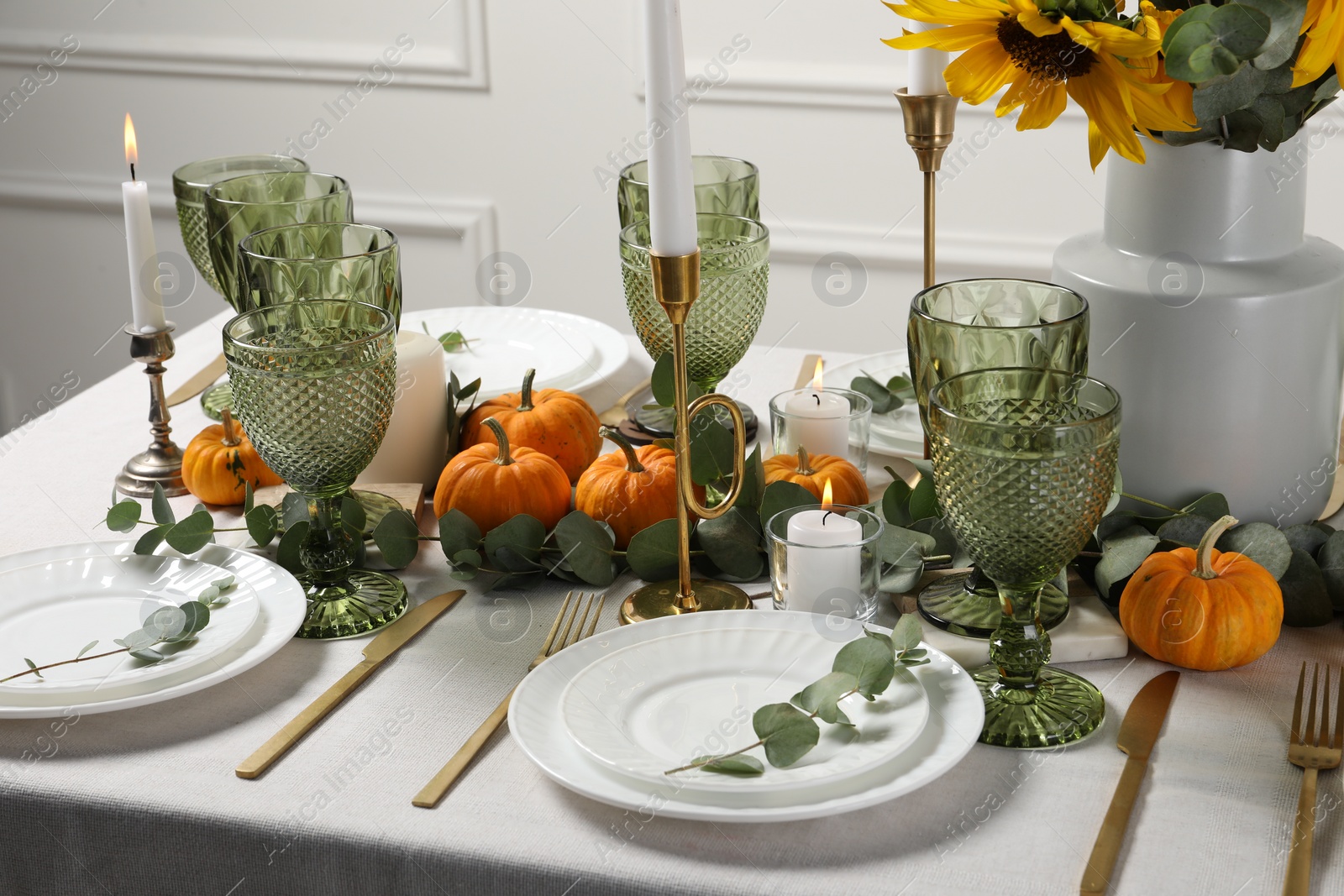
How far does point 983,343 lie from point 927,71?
0.30 m

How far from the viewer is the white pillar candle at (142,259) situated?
1.18 metres

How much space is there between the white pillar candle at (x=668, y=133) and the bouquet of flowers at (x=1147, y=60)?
162mm

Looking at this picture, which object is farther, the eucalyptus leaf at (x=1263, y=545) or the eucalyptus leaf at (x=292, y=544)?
the eucalyptus leaf at (x=292, y=544)

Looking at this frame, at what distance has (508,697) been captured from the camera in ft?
2.73

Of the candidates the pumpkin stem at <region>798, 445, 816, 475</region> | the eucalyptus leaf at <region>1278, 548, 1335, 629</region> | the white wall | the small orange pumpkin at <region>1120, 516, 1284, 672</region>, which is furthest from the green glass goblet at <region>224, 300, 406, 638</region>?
the white wall

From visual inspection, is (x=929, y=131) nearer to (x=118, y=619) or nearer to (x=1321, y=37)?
(x=1321, y=37)

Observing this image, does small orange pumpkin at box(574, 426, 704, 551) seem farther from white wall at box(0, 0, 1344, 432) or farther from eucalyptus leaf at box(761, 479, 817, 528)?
white wall at box(0, 0, 1344, 432)

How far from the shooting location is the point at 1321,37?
0.75 meters

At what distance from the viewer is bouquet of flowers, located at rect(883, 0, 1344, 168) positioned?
29.2 inches

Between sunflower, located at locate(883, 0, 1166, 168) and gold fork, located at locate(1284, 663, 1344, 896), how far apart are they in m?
0.35

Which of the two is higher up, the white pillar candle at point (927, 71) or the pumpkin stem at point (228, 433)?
the white pillar candle at point (927, 71)

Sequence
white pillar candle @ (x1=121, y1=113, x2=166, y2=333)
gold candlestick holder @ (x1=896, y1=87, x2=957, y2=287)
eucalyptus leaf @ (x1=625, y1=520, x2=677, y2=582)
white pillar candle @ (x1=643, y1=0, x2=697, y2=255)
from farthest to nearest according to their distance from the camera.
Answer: white pillar candle @ (x1=121, y1=113, x2=166, y2=333) → gold candlestick holder @ (x1=896, y1=87, x2=957, y2=287) → eucalyptus leaf @ (x1=625, y1=520, x2=677, y2=582) → white pillar candle @ (x1=643, y1=0, x2=697, y2=255)

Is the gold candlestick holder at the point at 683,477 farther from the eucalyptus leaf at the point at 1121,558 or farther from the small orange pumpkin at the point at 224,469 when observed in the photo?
the small orange pumpkin at the point at 224,469

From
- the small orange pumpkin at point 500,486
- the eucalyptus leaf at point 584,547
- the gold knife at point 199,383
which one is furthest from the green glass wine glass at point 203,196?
the eucalyptus leaf at point 584,547
